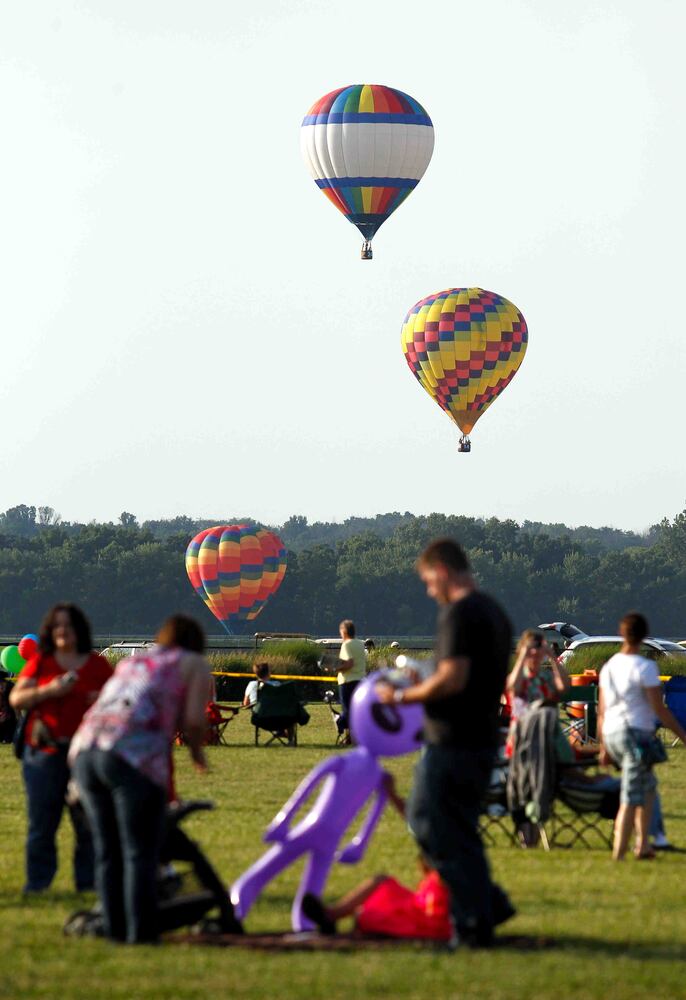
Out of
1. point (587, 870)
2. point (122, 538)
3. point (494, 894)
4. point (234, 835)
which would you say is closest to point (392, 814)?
point (234, 835)

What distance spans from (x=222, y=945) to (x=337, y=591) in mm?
122769

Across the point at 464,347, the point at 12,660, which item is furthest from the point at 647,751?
the point at 464,347

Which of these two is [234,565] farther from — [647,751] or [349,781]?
[349,781]

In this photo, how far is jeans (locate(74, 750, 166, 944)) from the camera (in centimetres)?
789

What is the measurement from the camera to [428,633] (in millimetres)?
126500

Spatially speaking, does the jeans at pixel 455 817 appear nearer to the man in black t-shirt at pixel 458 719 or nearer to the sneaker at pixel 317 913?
the man in black t-shirt at pixel 458 719

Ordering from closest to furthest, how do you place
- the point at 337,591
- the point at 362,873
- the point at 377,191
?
the point at 362,873
the point at 377,191
the point at 337,591

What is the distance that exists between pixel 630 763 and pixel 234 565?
2236 inches

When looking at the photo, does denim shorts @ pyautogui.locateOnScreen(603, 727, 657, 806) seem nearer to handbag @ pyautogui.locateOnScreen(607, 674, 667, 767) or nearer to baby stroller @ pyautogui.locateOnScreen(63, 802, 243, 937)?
handbag @ pyautogui.locateOnScreen(607, 674, 667, 767)

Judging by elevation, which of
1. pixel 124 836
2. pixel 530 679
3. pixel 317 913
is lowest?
pixel 317 913

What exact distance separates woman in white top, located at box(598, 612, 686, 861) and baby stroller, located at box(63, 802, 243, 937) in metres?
3.26

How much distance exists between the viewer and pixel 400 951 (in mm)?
8141

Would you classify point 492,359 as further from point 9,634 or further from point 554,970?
point 9,634

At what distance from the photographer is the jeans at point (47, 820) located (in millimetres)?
9898
